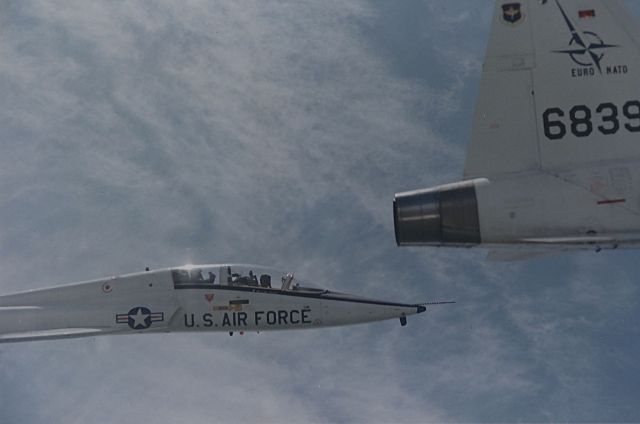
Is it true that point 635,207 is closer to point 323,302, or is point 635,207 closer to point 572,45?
point 572,45

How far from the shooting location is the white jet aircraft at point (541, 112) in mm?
19000

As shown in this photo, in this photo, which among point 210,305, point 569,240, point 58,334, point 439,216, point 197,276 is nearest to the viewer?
point 569,240

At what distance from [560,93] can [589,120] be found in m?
0.89

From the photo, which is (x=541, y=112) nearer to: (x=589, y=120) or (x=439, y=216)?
(x=589, y=120)

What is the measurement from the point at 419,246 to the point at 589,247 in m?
3.68

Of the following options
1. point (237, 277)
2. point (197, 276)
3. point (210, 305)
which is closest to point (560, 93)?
point (237, 277)

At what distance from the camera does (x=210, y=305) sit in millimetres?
32844

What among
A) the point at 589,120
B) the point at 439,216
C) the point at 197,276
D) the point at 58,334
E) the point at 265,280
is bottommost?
the point at 439,216

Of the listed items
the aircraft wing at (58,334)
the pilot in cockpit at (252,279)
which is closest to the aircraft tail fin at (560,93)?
the pilot in cockpit at (252,279)

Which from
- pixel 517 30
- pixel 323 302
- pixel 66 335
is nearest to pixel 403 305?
pixel 323 302

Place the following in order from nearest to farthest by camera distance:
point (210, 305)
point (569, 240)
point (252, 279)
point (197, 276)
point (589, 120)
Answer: point (569, 240) < point (589, 120) < point (210, 305) < point (252, 279) < point (197, 276)

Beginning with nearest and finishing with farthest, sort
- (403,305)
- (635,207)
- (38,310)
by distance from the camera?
(635,207), (403,305), (38,310)

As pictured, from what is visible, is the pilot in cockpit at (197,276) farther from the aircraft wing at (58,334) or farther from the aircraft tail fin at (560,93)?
the aircraft tail fin at (560,93)

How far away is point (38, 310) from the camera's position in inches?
1385
